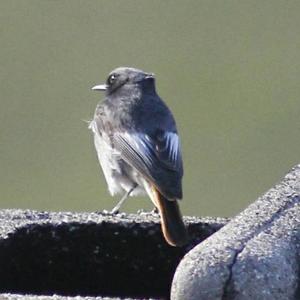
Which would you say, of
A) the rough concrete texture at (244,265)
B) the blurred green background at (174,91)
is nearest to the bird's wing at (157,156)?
the rough concrete texture at (244,265)

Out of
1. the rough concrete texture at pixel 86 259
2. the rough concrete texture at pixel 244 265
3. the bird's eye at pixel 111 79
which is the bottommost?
the bird's eye at pixel 111 79

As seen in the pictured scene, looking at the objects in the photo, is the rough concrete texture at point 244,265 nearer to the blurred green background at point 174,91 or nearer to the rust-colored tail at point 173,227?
the rust-colored tail at point 173,227

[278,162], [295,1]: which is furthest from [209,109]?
[295,1]

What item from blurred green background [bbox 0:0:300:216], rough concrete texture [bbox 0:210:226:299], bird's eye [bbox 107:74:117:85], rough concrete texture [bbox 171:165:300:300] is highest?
rough concrete texture [bbox 171:165:300:300]

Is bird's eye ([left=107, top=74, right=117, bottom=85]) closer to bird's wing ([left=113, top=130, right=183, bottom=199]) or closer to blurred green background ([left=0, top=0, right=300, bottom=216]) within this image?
bird's wing ([left=113, top=130, right=183, bottom=199])

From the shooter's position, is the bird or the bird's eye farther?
the bird's eye

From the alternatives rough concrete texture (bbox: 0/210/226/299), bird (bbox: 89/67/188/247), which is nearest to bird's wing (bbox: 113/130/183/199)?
bird (bbox: 89/67/188/247)

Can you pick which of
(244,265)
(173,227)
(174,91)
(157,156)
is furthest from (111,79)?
(174,91)
